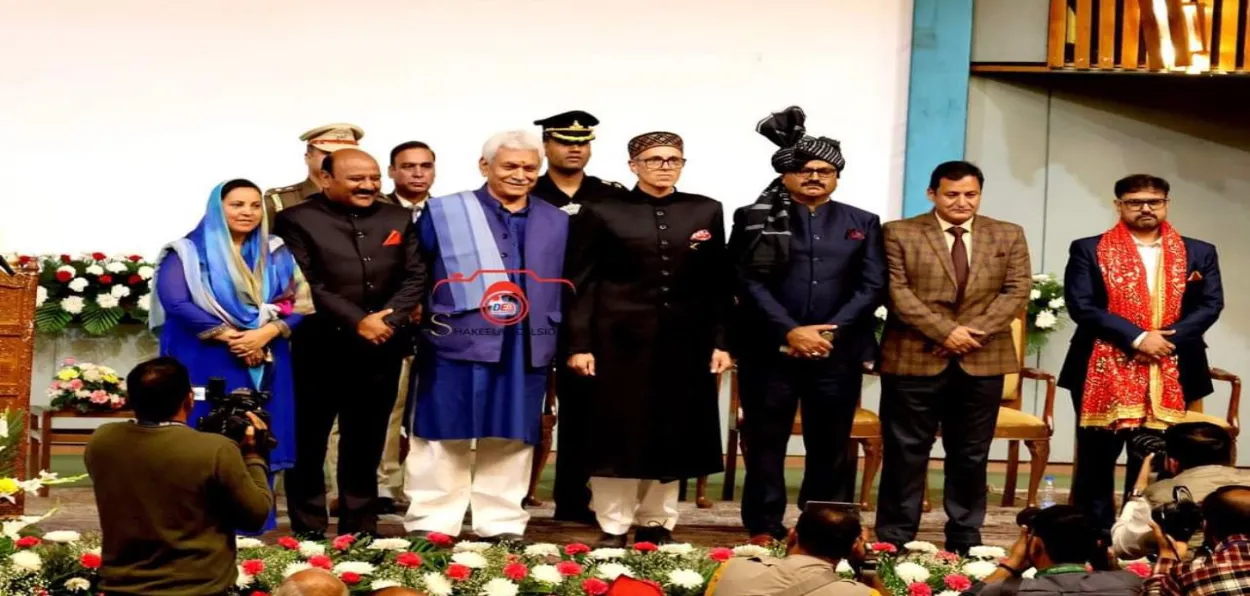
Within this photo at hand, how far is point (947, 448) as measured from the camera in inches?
233

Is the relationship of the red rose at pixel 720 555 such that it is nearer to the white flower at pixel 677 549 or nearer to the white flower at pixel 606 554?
the white flower at pixel 677 549

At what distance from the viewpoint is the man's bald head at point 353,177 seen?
19.0 feet

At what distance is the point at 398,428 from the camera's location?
267 inches

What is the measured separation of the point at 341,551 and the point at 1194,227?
4.98m

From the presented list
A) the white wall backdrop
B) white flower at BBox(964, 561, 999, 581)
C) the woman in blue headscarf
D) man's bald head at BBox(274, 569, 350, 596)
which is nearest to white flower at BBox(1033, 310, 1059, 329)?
the white wall backdrop

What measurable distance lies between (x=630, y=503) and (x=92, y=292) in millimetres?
3253

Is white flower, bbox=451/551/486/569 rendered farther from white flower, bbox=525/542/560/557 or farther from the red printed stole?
the red printed stole

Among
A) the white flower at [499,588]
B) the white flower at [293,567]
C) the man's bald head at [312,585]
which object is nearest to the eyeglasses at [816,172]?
the white flower at [499,588]

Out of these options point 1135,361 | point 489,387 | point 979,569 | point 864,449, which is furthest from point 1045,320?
point 489,387

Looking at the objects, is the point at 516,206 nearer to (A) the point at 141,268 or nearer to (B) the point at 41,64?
(A) the point at 141,268

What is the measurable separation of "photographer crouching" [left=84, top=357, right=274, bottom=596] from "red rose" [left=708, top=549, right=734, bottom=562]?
1715mm

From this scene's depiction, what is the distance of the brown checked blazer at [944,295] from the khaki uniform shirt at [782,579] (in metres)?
2.28

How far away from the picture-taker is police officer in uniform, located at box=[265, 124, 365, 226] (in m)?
6.62

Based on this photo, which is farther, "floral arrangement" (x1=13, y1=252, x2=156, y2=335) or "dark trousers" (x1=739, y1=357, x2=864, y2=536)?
"floral arrangement" (x1=13, y1=252, x2=156, y2=335)
